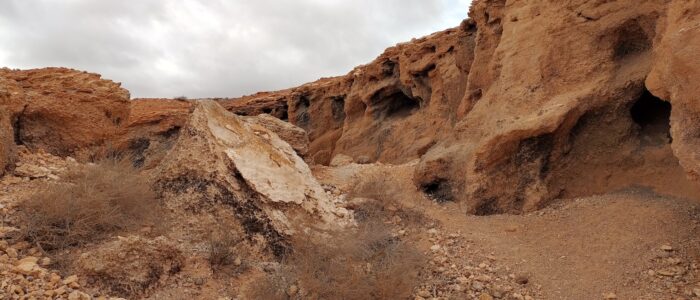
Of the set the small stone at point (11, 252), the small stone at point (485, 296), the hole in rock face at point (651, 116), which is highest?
the hole in rock face at point (651, 116)

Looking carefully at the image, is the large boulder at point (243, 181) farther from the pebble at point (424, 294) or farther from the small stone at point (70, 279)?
the small stone at point (70, 279)

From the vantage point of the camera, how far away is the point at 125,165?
517 cm

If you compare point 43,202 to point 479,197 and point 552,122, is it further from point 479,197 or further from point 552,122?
point 552,122

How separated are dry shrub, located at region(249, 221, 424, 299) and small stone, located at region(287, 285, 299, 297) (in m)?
0.04

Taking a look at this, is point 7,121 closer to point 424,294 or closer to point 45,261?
point 45,261

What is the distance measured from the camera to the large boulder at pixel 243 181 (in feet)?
14.9

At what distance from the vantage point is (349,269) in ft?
12.5

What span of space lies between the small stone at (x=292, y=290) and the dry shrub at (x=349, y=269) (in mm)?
36

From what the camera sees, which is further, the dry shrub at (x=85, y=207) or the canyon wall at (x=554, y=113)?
the canyon wall at (x=554, y=113)

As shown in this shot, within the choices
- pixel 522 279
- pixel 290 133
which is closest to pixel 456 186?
pixel 522 279

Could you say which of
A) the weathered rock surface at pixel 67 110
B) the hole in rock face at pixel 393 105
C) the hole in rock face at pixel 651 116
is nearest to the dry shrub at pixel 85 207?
the weathered rock surface at pixel 67 110

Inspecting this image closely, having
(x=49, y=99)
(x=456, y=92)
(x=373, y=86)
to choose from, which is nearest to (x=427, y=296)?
(x=49, y=99)

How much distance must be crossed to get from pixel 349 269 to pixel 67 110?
4531mm

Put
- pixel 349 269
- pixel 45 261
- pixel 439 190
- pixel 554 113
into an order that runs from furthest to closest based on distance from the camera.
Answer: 1. pixel 439 190
2. pixel 554 113
3. pixel 349 269
4. pixel 45 261
